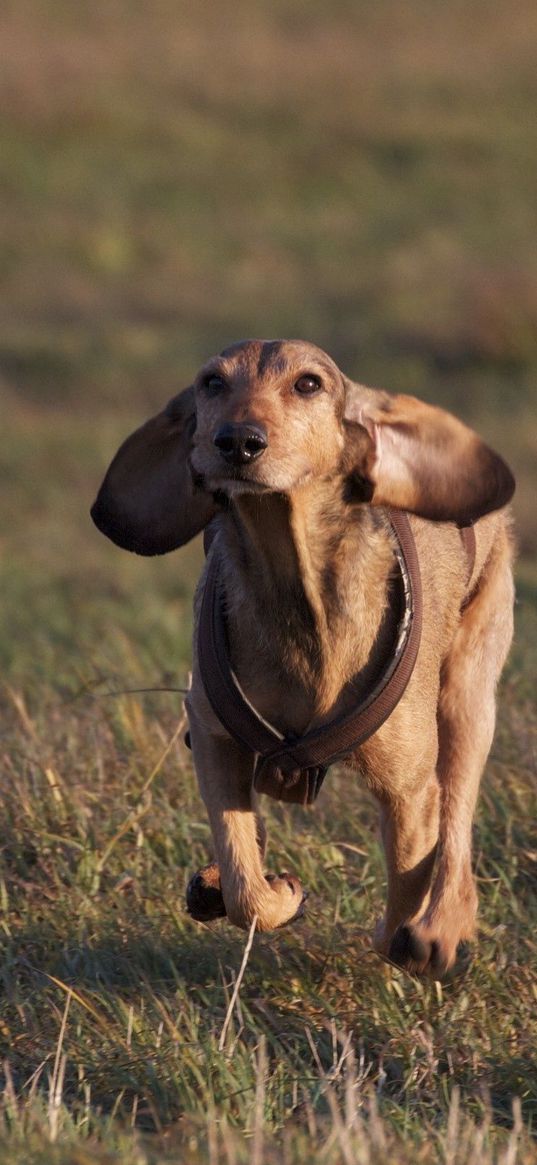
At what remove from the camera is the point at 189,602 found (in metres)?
9.08

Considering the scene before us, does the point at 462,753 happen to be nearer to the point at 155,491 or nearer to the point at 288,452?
the point at 155,491

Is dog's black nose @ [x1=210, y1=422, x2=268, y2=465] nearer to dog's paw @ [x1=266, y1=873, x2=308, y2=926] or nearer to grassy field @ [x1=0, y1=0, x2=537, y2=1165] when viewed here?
dog's paw @ [x1=266, y1=873, x2=308, y2=926]

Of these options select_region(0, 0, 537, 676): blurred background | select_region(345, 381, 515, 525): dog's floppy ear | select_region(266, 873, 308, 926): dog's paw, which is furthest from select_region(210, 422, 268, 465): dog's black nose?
select_region(0, 0, 537, 676): blurred background

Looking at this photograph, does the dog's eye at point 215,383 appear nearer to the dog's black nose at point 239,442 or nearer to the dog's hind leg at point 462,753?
the dog's black nose at point 239,442

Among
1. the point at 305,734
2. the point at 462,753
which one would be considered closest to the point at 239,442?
the point at 305,734

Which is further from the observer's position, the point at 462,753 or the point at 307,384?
the point at 462,753

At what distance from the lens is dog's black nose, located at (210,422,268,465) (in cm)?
363

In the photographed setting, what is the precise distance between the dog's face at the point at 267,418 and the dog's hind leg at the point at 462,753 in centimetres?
112

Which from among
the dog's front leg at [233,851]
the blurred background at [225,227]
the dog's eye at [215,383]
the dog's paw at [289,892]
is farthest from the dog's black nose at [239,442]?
the blurred background at [225,227]

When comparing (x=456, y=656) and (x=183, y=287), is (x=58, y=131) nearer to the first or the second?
(x=183, y=287)

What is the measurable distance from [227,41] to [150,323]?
1933 cm

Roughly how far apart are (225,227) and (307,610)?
71.4 feet

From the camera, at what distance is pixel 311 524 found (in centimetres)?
398

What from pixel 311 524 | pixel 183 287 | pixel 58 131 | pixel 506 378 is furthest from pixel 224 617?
pixel 58 131
